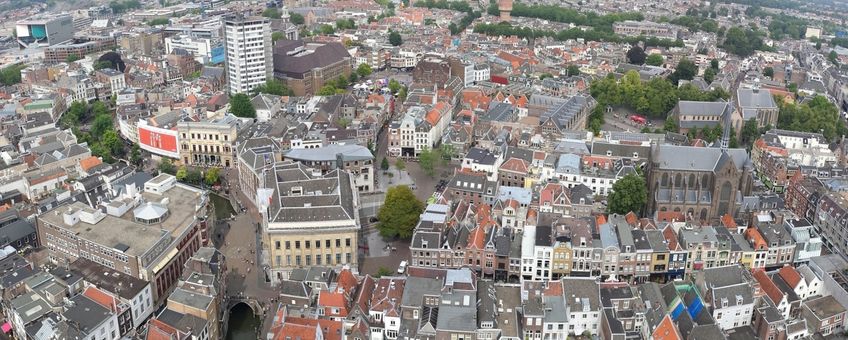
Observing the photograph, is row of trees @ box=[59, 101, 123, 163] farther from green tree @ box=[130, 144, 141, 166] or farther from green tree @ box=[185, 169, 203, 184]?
green tree @ box=[185, 169, 203, 184]

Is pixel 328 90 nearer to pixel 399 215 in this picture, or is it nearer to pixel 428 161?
pixel 428 161

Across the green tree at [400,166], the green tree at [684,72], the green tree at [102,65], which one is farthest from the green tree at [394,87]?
the green tree at [102,65]

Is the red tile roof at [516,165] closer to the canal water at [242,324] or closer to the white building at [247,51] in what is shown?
the canal water at [242,324]

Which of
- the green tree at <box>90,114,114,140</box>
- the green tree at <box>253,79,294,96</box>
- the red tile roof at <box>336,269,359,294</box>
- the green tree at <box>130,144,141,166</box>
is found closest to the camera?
the red tile roof at <box>336,269,359,294</box>

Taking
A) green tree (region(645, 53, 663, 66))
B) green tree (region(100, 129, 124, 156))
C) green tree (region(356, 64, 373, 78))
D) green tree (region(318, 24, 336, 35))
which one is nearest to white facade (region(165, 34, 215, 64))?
green tree (region(356, 64, 373, 78))

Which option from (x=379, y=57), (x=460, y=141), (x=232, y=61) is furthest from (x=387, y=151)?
(x=379, y=57)
